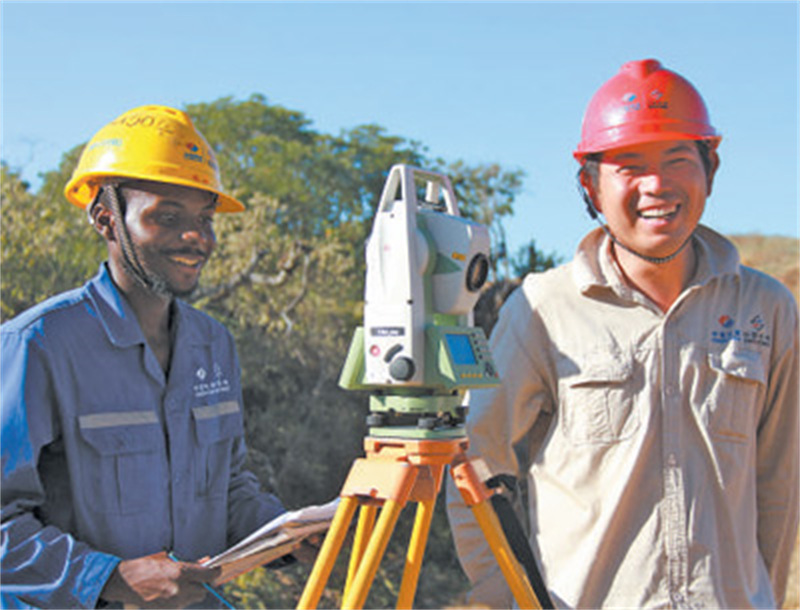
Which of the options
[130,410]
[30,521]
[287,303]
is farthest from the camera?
[287,303]

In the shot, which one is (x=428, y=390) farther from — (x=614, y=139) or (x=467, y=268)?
(x=614, y=139)

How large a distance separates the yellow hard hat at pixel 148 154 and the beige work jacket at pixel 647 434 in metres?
1.03

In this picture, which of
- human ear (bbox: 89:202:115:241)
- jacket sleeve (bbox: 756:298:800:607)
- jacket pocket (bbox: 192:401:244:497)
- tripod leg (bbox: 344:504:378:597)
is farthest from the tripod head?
jacket sleeve (bbox: 756:298:800:607)

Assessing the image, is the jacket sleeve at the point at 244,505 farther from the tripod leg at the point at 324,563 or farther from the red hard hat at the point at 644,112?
the red hard hat at the point at 644,112

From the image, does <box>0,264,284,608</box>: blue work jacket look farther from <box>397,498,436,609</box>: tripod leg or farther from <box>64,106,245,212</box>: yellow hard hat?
<box>397,498,436,609</box>: tripod leg

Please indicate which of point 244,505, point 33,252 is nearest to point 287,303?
point 33,252

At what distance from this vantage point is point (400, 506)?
2.10 metres

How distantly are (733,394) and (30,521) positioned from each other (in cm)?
187

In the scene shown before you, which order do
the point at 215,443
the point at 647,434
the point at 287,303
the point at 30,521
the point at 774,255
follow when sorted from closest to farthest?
the point at 30,521, the point at 647,434, the point at 215,443, the point at 287,303, the point at 774,255

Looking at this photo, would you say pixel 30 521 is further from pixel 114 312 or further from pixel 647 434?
pixel 647 434

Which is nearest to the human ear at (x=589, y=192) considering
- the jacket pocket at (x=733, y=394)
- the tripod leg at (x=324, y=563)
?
the jacket pocket at (x=733, y=394)

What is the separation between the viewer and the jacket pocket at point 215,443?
2469mm

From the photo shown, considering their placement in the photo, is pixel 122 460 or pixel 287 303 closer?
pixel 122 460

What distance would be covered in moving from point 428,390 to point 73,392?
90 cm
